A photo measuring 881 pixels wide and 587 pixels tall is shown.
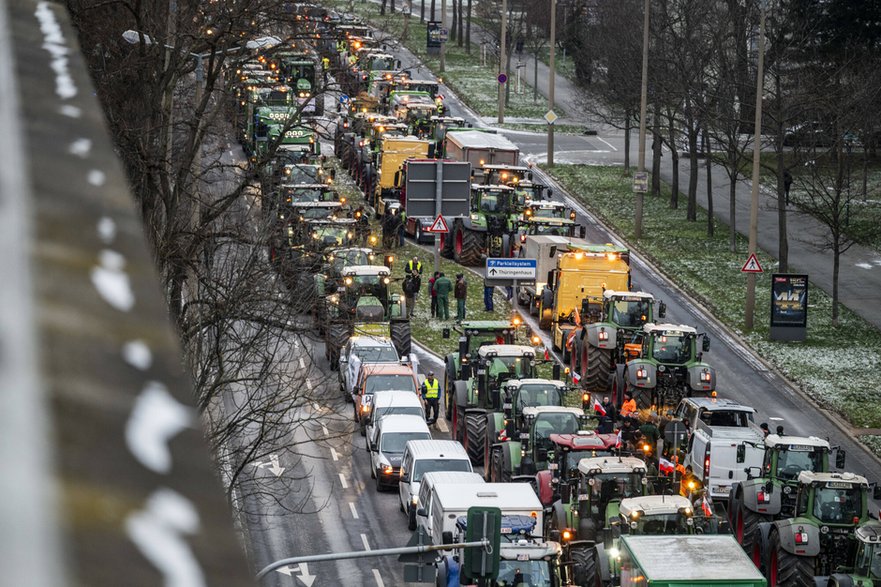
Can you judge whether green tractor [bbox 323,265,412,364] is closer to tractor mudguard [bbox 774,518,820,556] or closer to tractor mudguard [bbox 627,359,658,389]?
tractor mudguard [bbox 627,359,658,389]

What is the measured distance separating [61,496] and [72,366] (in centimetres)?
18

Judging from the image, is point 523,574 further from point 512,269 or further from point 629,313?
point 512,269

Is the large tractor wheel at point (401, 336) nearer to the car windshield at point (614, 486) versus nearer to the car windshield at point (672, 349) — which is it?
the car windshield at point (672, 349)

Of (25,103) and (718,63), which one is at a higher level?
(25,103)

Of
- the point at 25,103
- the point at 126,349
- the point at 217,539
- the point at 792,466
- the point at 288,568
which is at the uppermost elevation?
the point at 25,103

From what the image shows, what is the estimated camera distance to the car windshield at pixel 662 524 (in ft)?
74.0

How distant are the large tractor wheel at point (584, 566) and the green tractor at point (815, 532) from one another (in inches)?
110

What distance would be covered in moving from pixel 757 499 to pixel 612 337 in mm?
12195

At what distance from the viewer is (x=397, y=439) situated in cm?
3086

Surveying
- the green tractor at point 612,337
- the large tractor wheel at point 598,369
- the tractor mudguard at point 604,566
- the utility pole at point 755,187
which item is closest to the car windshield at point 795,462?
the tractor mudguard at point 604,566

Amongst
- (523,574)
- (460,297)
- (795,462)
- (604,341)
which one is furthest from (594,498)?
(460,297)

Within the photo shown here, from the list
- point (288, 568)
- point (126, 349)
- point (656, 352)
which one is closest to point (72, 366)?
point (126, 349)

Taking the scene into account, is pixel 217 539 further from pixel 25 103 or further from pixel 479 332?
pixel 479 332

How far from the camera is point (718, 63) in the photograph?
59406 mm
